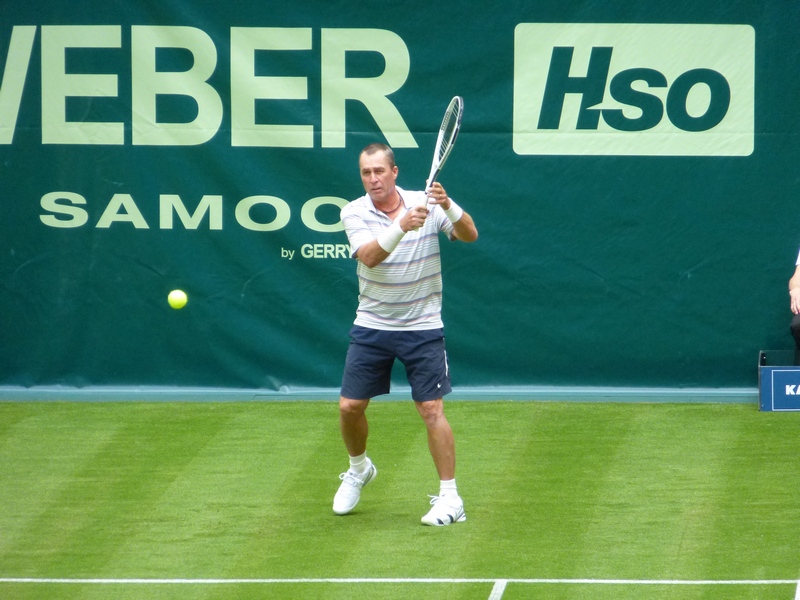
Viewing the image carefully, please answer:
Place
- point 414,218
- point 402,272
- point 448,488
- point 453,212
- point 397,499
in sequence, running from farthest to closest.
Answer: point 397,499
point 448,488
point 402,272
point 453,212
point 414,218

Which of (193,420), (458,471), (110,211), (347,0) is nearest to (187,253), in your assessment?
(110,211)

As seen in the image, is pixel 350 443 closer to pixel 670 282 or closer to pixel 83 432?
pixel 83 432

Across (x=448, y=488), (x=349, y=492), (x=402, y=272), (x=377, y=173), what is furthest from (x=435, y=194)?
(x=349, y=492)

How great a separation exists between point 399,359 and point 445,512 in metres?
0.66

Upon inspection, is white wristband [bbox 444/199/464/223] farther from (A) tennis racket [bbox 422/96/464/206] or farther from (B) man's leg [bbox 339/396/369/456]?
(B) man's leg [bbox 339/396/369/456]

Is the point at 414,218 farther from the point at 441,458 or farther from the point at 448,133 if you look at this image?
the point at 441,458

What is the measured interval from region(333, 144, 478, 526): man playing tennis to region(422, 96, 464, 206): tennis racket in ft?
0.60

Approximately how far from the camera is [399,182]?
8008 mm

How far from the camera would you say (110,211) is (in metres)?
8.10

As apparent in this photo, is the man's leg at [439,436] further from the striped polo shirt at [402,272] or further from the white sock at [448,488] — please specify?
the striped polo shirt at [402,272]

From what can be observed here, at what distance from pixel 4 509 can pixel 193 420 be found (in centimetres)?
182

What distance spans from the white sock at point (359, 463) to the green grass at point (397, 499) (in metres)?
0.19

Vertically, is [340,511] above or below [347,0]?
below

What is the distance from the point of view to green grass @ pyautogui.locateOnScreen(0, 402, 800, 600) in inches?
192
